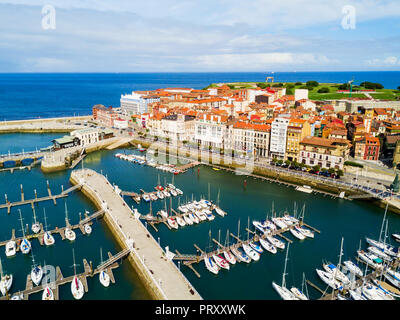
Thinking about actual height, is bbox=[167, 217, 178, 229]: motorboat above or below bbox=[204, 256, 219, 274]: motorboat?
above

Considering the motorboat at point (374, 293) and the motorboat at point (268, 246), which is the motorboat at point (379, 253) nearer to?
the motorboat at point (374, 293)

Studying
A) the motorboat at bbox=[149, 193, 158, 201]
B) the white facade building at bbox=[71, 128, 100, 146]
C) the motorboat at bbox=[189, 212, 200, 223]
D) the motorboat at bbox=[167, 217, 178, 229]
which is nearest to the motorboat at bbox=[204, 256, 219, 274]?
the motorboat at bbox=[167, 217, 178, 229]

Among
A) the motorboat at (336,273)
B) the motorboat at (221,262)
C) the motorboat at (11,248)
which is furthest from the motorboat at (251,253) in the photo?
the motorboat at (11,248)

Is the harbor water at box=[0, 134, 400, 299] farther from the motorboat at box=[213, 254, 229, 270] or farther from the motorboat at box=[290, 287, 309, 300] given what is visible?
the motorboat at box=[290, 287, 309, 300]

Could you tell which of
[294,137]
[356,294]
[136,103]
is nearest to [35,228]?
[356,294]

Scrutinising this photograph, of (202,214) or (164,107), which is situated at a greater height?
(164,107)

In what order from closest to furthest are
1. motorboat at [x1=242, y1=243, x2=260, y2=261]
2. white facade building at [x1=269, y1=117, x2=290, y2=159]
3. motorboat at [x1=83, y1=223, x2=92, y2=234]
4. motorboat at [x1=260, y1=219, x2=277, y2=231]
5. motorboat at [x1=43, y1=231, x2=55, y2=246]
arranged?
motorboat at [x1=242, y1=243, x2=260, y2=261] < motorboat at [x1=43, y1=231, x2=55, y2=246] < motorboat at [x1=83, y1=223, x2=92, y2=234] < motorboat at [x1=260, y1=219, x2=277, y2=231] < white facade building at [x1=269, y1=117, x2=290, y2=159]
